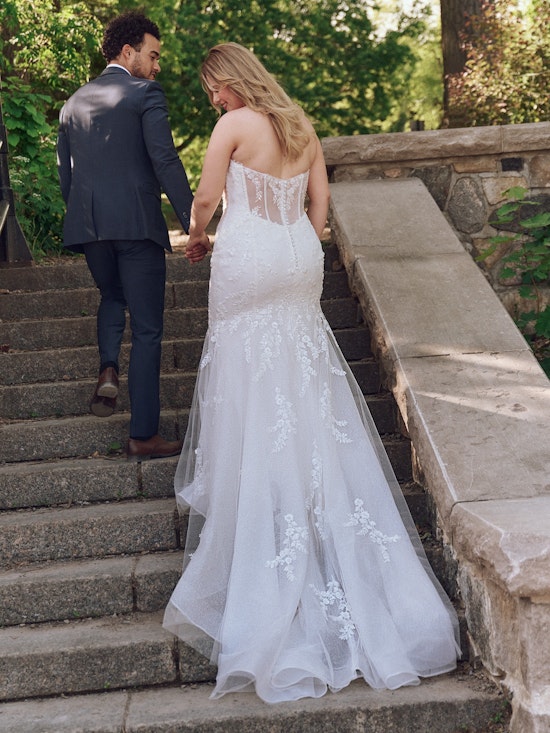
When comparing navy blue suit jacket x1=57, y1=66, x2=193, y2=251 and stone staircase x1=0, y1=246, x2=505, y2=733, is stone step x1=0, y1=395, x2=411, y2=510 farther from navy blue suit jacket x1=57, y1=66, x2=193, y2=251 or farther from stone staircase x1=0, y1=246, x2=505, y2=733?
navy blue suit jacket x1=57, y1=66, x2=193, y2=251

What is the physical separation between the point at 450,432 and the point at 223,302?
3.43 ft

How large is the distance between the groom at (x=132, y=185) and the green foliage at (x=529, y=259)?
7.14 feet

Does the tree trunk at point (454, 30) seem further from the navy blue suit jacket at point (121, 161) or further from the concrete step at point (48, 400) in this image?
the concrete step at point (48, 400)

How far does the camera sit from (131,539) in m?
3.85

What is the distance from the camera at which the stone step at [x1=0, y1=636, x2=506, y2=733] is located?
2.97 m

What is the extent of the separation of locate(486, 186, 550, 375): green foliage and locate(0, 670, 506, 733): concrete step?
2.54 m

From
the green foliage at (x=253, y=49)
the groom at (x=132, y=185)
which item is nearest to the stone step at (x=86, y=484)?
the groom at (x=132, y=185)

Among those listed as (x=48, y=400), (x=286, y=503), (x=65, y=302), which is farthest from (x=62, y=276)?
(x=286, y=503)

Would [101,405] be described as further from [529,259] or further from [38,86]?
[38,86]

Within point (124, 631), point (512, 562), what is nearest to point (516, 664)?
point (512, 562)

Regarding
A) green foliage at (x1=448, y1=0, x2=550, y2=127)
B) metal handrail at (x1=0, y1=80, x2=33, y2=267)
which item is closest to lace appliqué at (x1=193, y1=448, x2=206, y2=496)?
metal handrail at (x1=0, y1=80, x2=33, y2=267)

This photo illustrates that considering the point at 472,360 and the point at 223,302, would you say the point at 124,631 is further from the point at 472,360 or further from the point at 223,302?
the point at 472,360

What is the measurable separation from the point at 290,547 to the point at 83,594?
887mm

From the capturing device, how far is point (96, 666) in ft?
10.7
